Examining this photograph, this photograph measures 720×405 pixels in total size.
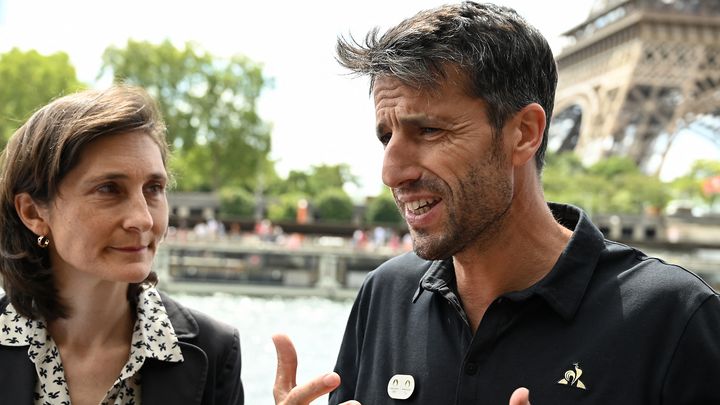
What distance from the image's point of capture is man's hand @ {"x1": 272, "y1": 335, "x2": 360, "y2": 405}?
1.82m

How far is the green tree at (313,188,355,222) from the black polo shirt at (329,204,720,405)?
137ft

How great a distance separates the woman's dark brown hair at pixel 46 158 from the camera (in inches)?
94.4

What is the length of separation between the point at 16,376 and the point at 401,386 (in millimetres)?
1007

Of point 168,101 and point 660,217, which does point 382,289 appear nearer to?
point 168,101

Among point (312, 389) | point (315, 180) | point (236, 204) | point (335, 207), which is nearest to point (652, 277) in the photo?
point (312, 389)

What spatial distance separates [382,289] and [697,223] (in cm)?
5109

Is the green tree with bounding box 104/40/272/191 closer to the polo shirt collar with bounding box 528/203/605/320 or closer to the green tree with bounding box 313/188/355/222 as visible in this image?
the green tree with bounding box 313/188/355/222

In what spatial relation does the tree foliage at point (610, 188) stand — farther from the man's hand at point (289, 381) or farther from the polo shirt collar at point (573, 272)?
the man's hand at point (289, 381)

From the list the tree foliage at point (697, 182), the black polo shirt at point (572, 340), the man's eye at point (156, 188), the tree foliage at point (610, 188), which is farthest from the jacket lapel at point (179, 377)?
the tree foliage at point (697, 182)

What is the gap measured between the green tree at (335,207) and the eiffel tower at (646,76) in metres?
11.9

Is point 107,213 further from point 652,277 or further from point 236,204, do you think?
point 236,204

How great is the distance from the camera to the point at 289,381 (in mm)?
1978

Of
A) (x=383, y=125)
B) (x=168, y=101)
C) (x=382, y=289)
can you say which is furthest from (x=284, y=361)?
(x=168, y=101)

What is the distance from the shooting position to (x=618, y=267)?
6.64ft
